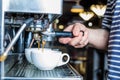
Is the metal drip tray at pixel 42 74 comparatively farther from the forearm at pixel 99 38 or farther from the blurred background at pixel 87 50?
the blurred background at pixel 87 50

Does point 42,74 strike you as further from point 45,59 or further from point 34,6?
point 34,6

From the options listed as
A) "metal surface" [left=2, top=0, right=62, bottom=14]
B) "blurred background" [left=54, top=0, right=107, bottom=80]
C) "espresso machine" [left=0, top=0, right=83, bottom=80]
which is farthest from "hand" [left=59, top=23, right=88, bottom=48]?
"blurred background" [left=54, top=0, right=107, bottom=80]

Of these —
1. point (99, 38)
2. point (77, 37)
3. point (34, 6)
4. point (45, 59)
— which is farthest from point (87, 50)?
point (34, 6)

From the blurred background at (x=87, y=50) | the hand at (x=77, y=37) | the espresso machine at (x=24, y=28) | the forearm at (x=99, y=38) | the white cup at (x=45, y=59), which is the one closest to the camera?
the espresso machine at (x=24, y=28)

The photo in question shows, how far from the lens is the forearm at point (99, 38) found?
1.12 m

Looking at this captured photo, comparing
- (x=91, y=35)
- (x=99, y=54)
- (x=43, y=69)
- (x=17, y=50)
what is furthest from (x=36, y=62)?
(x=99, y=54)

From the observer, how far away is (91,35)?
1119 millimetres

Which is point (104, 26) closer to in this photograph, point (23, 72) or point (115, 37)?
point (115, 37)

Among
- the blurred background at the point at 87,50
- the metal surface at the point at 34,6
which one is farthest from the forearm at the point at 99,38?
the blurred background at the point at 87,50

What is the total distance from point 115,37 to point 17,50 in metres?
0.38

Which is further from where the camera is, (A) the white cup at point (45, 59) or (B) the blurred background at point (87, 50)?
(B) the blurred background at point (87, 50)

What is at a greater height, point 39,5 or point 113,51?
point 39,5

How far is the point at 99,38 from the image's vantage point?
113 cm

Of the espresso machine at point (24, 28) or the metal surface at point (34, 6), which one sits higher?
the metal surface at point (34, 6)
